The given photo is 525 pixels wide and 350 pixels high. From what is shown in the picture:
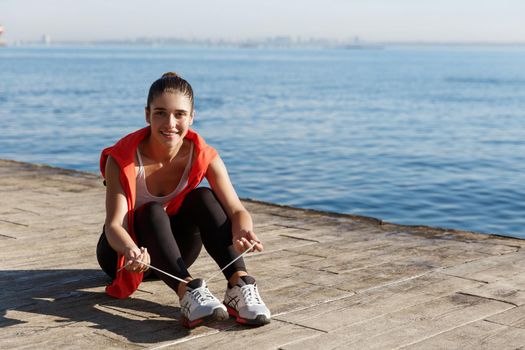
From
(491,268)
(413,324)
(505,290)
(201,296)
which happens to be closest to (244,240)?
(201,296)

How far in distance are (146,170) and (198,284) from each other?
0.66m

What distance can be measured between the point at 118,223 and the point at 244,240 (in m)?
0.58

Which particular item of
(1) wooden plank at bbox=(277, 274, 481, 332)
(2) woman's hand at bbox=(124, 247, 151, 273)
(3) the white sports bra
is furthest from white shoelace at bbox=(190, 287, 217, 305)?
(3) the white sports bra

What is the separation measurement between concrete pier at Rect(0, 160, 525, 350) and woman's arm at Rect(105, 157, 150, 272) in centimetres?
33

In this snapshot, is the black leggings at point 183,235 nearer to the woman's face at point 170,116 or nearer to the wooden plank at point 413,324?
the woman's face at point 170,116

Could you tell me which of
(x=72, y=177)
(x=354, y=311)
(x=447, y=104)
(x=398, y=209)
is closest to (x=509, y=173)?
(x=398, y=209)

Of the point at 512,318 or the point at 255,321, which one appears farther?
the point at 512,318

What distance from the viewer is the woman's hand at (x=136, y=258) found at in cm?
333

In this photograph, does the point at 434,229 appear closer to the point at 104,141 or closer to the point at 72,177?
the point at 72,177

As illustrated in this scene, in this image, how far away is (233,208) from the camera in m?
3.76

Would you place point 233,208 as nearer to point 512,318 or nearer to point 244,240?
point 244,240

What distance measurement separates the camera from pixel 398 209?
10.6 m

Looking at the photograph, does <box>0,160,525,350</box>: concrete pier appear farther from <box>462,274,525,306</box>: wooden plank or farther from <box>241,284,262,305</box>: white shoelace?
<box>241,284,262,305</box>: white shoelace

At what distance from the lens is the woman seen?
3.46 m
